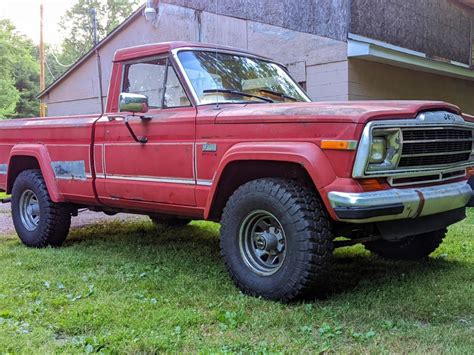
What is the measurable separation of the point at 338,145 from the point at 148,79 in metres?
2.43

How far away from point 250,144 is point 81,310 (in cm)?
170

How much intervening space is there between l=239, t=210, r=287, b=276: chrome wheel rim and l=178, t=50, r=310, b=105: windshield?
1183mm

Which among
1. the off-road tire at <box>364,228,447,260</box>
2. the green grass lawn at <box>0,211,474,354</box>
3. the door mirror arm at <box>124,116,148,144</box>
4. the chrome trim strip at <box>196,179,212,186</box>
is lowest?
the green grass lawn at <box>0,211,474,354</box>

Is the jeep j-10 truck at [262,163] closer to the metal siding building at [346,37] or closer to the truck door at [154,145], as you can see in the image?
the truck door at [154,145]

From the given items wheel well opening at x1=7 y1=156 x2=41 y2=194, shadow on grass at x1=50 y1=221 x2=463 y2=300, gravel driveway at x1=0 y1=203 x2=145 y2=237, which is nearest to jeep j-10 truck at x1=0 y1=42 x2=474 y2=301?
shadow on grass at x1=50 y1=221 x2=463 y2=300

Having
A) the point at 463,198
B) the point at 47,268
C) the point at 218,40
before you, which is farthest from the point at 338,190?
the point at 218,40

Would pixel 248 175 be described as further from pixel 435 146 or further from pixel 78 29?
pixel 78 29

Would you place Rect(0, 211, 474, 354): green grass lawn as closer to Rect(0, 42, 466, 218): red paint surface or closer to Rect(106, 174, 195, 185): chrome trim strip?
Rect(0, 42, 466, 218): red paint surface

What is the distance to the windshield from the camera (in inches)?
189

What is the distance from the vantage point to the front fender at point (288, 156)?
11.9ft

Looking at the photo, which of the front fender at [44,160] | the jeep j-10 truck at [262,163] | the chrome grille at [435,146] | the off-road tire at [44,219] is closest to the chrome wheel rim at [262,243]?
the jeep j-10 truck at [262,163]

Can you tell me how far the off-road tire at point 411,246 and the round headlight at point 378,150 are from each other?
1571 millimetres

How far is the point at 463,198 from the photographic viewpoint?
4.21m

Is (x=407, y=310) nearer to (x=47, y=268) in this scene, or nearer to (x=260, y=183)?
(x=260, y=183)
